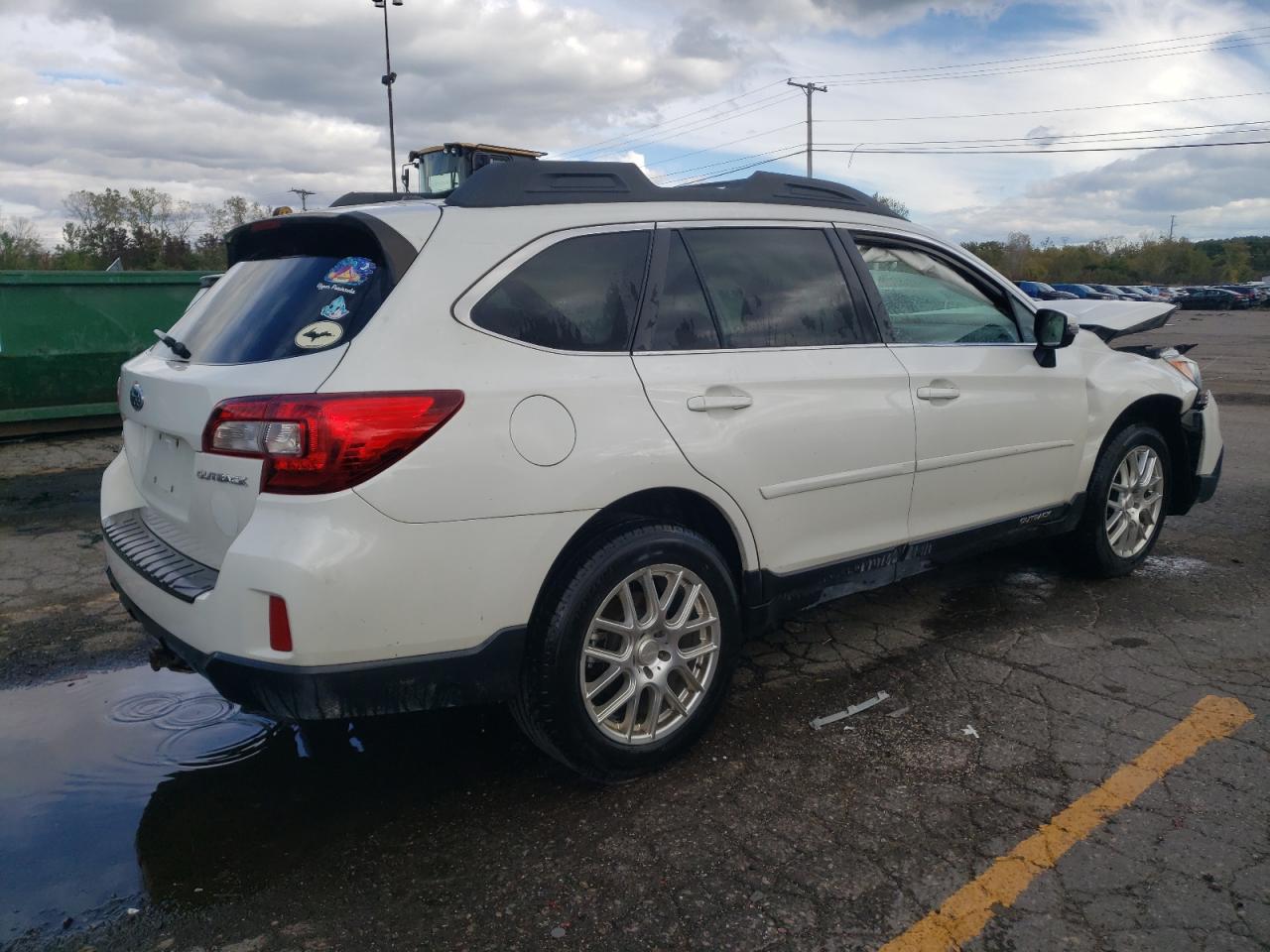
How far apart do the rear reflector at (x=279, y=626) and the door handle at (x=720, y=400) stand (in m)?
1.33

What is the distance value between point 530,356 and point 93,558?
3.98 m

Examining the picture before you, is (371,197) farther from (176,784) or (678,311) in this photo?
(176,784)

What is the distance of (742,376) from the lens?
10.6 ft

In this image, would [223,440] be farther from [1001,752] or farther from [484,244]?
[1001,752]

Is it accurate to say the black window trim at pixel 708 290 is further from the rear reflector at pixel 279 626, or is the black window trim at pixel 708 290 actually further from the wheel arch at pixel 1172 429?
the wheel arch at pixel 1172 429

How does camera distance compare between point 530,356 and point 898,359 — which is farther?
point 898,359

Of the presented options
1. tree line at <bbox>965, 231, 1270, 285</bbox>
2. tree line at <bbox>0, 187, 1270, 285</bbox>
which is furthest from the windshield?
tree line at <bbox>965, 231, 1270, 285</bbox>

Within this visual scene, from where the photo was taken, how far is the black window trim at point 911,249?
12.5 ft

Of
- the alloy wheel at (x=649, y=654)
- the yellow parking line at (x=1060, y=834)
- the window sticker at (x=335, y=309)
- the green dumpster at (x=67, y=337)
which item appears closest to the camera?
the yellow parking line at (x=1060, y=834)

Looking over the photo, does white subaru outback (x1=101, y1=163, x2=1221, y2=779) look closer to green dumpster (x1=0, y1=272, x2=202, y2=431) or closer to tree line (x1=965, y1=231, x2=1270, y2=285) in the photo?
green dumpster (x1=0, y1=272, x2=202, y2=431)

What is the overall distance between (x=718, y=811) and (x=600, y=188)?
1964 millimetres

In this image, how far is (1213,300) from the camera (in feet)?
180

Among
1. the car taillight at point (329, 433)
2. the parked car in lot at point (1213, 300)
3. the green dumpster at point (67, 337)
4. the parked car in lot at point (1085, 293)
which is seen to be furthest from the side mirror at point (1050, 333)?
the parked car in lot at point (1213, 300)

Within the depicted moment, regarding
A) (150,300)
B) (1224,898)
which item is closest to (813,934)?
(1224,898)
